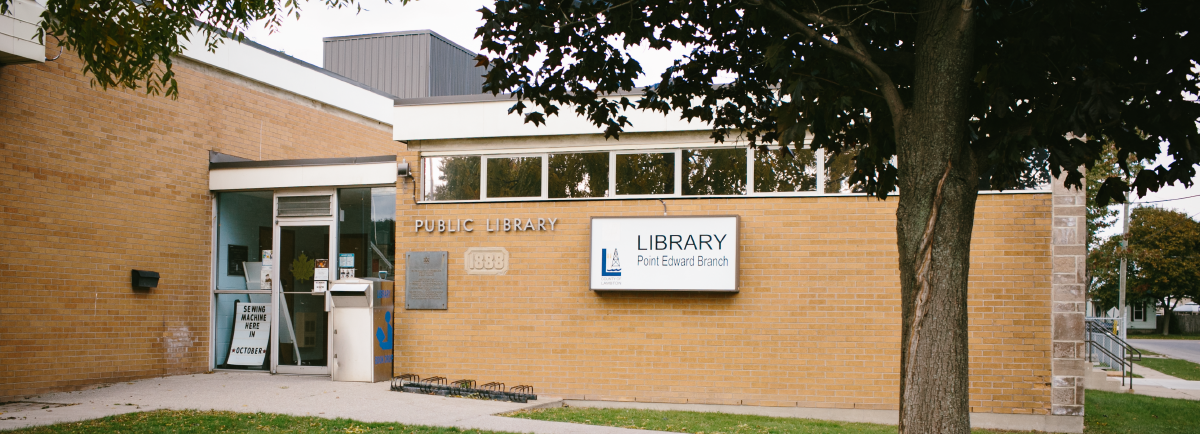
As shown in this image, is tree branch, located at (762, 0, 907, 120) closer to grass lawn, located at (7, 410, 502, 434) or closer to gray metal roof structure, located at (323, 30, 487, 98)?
grass lawn, located at (7, 410, 502, 434)

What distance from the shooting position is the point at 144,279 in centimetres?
1265

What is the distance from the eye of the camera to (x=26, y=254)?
36.6 feet

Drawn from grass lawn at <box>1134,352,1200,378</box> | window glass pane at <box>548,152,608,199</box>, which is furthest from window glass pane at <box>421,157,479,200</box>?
grass lawn at <box>1134,352,1200,378</box>

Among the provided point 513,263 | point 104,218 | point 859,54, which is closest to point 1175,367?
point 513,263

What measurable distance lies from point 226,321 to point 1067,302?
39.0 feet

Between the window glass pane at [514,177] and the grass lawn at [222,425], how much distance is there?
4.27 meters

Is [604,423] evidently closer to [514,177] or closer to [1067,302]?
[514,177]

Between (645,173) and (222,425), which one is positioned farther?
(645,173)

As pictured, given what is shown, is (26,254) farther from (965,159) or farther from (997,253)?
(997,253)

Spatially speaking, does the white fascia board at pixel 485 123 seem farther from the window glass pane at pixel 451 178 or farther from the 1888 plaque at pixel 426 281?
the 1888 plaque at pixel 426 281

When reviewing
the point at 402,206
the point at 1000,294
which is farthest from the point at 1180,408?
the point at 402,206

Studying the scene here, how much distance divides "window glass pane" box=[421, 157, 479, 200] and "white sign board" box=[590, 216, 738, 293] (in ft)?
6.11

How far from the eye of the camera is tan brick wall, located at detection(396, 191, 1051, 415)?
10.5m

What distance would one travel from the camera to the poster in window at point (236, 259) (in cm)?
1416
